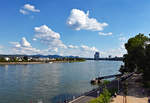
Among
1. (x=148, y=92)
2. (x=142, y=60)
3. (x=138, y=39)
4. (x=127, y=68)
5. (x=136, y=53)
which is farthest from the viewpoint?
(x=127, y=68)

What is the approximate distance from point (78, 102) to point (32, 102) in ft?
38.8

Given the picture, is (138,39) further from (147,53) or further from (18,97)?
(18,97)

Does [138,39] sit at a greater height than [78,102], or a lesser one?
greater

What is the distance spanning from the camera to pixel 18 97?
3544cm

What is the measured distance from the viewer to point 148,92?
111ft

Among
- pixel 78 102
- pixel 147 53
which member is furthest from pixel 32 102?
pixel 147 53

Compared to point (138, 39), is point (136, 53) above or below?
below

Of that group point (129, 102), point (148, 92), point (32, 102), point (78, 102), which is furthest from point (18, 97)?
point (148, 92)

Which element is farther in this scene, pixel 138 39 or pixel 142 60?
pixel 138 39

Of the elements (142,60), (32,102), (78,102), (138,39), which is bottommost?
(32,102)

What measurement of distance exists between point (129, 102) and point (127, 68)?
30197mm

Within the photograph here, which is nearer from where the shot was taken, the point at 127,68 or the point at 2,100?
the point at 2,100

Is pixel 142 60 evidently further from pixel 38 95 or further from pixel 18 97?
pixel 18 97

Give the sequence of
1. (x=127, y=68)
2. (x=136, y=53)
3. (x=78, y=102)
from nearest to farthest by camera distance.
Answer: (x=78, y=102)
(x=136, y=53)
(x=127, y=68)
